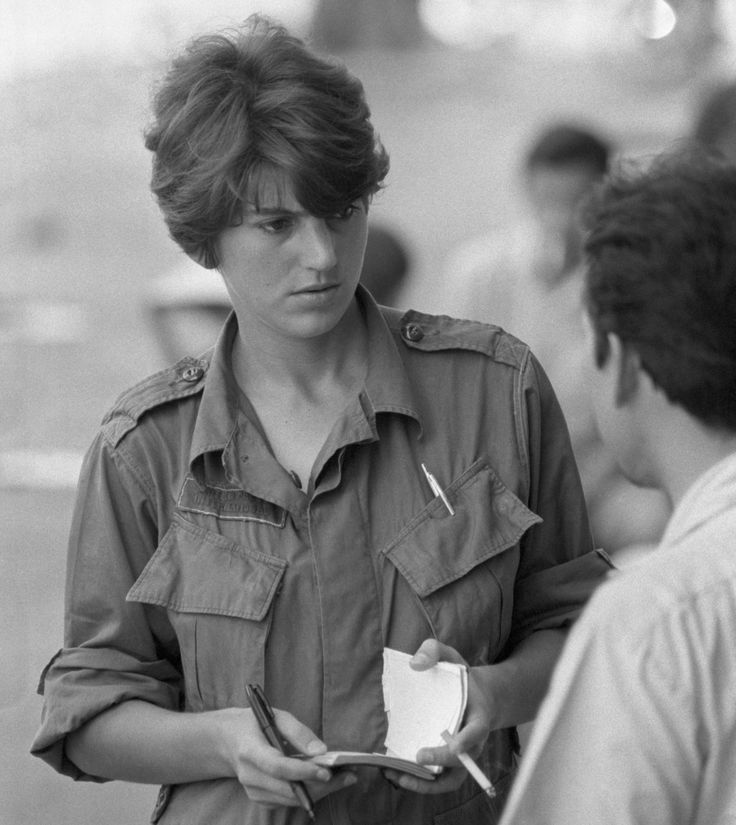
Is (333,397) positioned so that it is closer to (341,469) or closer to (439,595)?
(341,469)

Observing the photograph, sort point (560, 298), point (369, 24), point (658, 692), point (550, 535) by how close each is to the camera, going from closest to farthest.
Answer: point (658, 692), point (550, 535), point (560, 298), point (369, 24)

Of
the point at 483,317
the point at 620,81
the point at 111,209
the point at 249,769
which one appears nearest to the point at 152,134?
the point at 249,769

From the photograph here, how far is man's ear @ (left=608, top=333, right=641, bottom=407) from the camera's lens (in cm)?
160

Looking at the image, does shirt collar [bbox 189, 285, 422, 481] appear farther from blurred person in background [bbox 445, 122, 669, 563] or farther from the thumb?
blurred person in background [bbox 445, 122, 669, 563]

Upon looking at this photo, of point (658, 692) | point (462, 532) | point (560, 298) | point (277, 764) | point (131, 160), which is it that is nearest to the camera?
point (658, 692)

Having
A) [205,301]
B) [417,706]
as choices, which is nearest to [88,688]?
[417,706]

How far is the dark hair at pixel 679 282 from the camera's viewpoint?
59.8 inches

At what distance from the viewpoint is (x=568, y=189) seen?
14.8 feet

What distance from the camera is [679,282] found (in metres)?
1.52

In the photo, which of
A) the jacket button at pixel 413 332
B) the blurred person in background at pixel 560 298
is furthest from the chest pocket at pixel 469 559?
the blurred person in background at pixel 560 298

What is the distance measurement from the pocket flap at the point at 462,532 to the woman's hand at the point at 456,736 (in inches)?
5.0

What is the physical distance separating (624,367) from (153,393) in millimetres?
864

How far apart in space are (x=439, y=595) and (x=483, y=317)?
242 centimetres

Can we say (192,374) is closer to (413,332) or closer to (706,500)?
(413,332)
